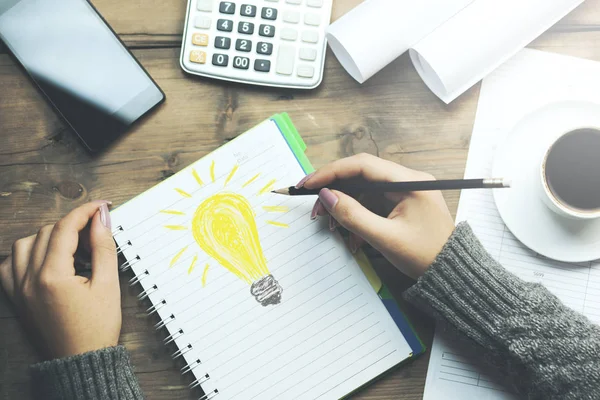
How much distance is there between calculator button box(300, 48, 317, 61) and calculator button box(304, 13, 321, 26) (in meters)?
0.03

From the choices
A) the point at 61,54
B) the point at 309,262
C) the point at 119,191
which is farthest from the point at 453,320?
the point at 61,54

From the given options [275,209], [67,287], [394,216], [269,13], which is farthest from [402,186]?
[67,287]

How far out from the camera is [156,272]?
2.06 ft

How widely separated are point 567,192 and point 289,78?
312mm

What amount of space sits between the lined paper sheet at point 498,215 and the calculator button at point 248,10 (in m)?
0.27

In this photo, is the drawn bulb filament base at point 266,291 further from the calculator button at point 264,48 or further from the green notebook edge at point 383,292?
the calculator button at point 264,48

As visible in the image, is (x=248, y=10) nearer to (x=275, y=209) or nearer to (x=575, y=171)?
(x=275, y=209)

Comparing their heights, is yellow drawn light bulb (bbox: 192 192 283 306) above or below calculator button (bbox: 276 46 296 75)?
below

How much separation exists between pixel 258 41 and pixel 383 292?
31 cm

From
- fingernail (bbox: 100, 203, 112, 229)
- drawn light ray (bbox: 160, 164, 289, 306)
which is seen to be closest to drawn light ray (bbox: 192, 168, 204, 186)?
drawn light ray (bbox: 160, 164, 289, 306)

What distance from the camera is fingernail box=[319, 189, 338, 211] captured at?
0.58 m

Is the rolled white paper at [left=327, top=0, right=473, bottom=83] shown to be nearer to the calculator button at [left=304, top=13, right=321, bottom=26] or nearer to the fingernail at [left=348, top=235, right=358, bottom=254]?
the calculator button at [left=304, top=13, right=321, bottom=26]

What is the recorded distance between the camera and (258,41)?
643 mm

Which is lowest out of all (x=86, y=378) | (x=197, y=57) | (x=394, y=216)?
(x=86, y=378)
